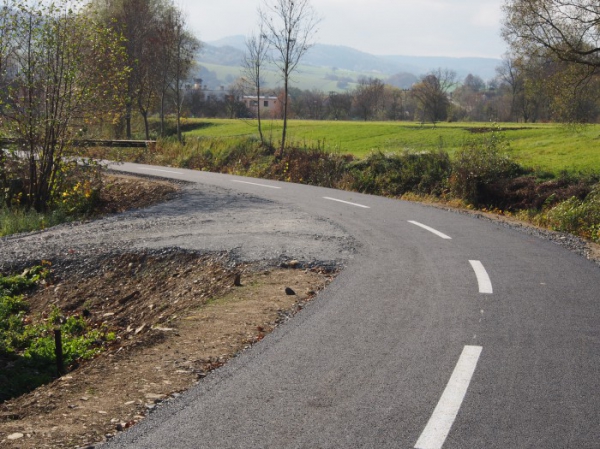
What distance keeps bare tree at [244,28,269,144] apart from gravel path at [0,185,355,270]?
47.9 feet

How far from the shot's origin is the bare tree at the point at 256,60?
97.6 feet

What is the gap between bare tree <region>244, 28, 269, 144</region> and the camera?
2973cm

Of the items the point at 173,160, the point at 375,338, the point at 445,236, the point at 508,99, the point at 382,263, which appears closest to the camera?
the point at 375,338

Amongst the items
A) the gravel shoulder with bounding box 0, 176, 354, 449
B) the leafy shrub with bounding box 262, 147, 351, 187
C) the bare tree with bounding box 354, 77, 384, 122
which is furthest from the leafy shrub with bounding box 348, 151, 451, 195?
the bare tree with bounding box 354, 77, 384, 122

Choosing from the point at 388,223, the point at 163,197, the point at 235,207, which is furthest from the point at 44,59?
the point at 388,223

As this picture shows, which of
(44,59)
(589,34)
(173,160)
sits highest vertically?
(589,34)

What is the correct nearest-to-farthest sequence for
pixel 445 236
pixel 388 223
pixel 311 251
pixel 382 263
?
pixel 382 263 → pixel 311 251 → pixel 445 236 → pixel 388 223

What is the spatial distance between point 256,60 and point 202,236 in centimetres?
1958

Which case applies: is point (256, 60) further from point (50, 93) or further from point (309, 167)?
point (50, 93)

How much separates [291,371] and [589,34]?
23924mm

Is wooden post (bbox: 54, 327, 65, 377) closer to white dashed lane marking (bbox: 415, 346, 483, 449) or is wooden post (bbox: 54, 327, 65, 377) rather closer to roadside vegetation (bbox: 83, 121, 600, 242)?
white dashed lane marking (bbox: 415, 346, 483, 449)

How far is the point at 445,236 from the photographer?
12227 millimetres

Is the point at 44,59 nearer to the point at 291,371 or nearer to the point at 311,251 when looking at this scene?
the point at 311,251

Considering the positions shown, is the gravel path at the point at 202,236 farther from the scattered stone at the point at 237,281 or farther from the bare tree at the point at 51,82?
the bare tree at the point at 51,82
